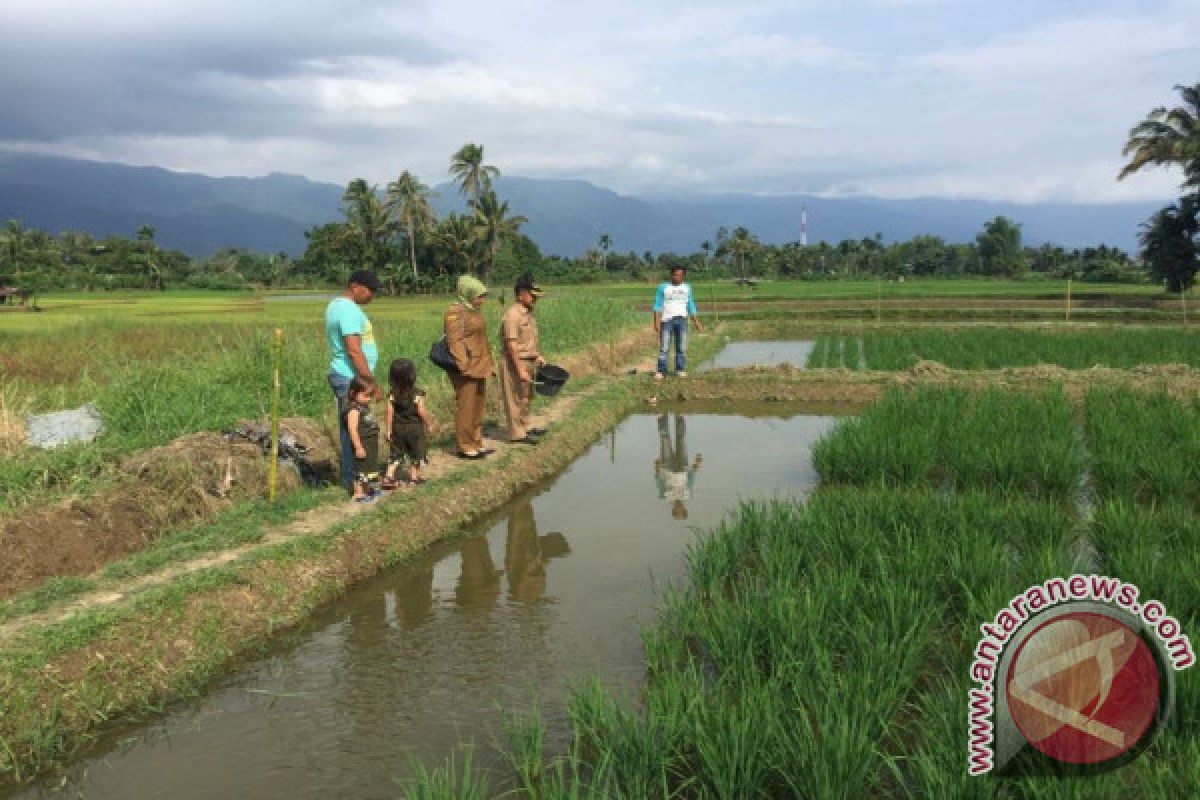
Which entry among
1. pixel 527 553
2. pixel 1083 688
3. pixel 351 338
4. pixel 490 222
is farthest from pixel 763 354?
pixel 490 222

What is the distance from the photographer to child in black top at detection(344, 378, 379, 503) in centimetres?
530

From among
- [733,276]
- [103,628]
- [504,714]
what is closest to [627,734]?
[504,714]

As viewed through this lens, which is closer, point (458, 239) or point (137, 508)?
point (137, 508)

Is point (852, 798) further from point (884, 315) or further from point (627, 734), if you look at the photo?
point (884, 315)

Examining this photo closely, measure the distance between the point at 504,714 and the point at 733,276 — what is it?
5856 centimetres

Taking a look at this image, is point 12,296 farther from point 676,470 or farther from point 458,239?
point 676,470

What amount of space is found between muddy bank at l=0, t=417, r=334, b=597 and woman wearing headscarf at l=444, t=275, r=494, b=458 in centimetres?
117

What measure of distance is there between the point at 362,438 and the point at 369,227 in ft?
139

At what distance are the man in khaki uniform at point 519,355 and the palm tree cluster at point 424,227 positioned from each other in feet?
110

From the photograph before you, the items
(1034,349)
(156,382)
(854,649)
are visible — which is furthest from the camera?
(1034,349)

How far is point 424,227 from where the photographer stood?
142ft

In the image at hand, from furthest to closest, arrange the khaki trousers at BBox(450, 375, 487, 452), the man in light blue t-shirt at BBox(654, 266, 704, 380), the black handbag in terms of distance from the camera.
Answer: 1. the man in light blue t-shirt at BBox(654, 266, 704, 380)
2. the khaki trousers at BBox(450, 375, 487, 452)
3. the black handbag

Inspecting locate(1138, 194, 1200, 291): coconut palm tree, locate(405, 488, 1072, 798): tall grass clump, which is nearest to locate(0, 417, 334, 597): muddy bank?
locate(405, 488, 1072, 798): tall grass clump

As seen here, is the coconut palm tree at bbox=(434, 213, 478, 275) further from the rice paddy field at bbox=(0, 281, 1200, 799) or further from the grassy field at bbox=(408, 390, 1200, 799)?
the grassy field at bbox=(408, 390, 1200, 799)
